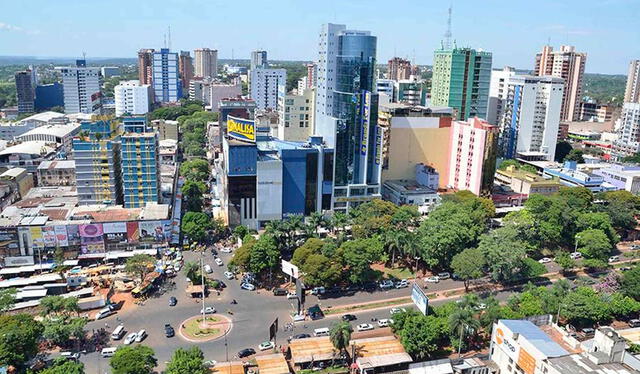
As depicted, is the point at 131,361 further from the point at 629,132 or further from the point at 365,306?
the point at 629,132

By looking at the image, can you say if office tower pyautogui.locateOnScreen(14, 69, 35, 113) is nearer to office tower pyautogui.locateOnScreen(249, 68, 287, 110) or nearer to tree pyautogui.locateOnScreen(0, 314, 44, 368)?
office tower pyautogui.locateOnScreen(249, 68, 287, 110)

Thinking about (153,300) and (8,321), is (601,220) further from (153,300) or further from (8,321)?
(8,321)

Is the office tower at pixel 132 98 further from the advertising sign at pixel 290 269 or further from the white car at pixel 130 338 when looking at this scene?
the white car at pixel 130 338

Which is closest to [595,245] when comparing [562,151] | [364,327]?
[364,327]

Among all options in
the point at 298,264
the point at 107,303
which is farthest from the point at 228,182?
the point at 107,303

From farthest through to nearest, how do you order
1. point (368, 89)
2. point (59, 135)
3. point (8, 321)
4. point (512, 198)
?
1. point (59, 135)
2. point (512, 198)
3. point (368, 89)
4. point (8, 321)

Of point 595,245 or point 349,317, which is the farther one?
point 595,245

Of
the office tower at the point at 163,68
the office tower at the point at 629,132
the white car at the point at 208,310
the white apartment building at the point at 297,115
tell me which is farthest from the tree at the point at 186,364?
the office tower at the point at 163,68
